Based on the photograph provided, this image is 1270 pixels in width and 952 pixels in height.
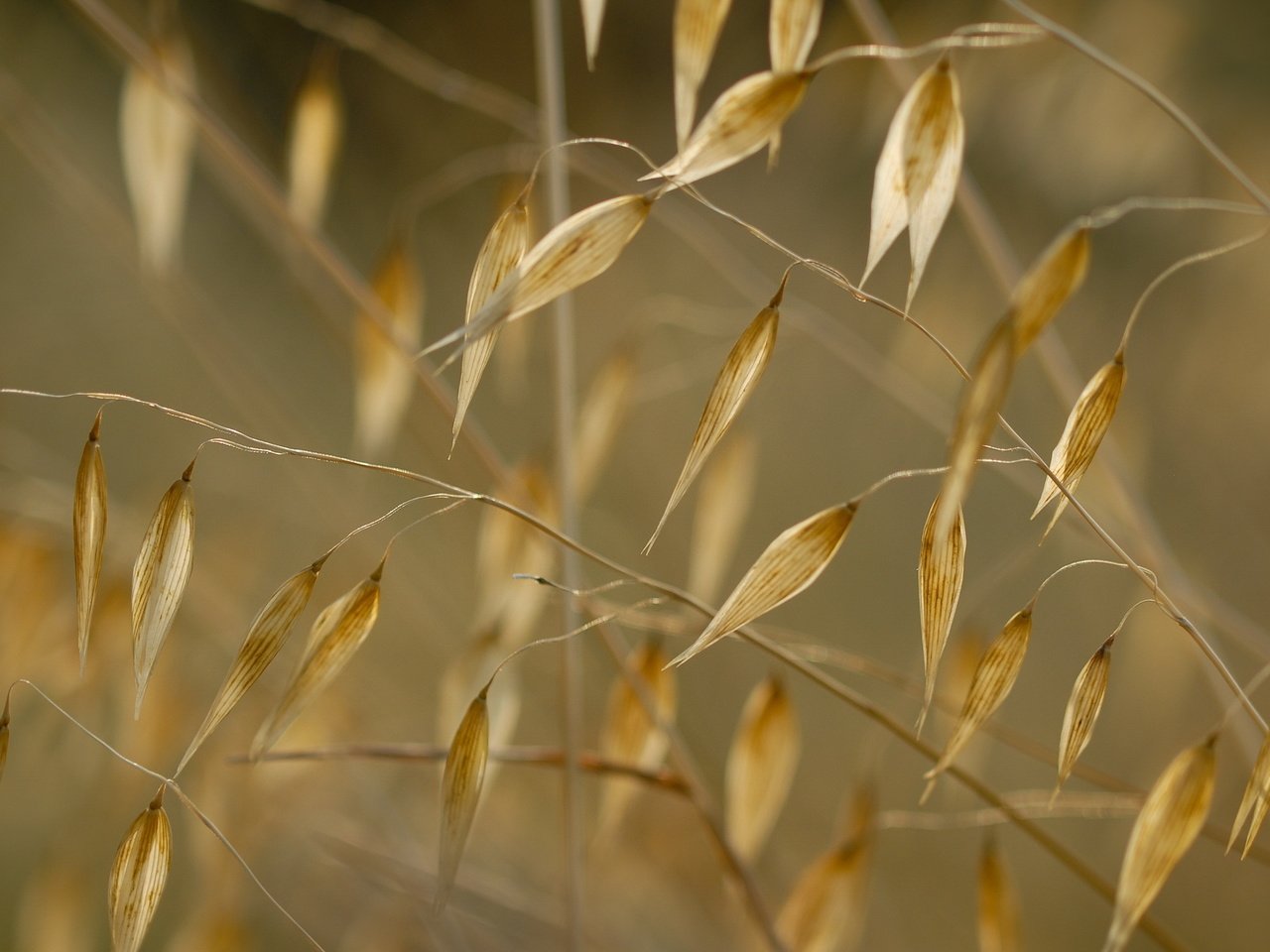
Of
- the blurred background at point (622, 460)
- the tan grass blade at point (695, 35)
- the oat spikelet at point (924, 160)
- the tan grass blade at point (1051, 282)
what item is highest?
the tan grass blade at point (695, 35)

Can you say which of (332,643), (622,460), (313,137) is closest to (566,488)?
(332,643)

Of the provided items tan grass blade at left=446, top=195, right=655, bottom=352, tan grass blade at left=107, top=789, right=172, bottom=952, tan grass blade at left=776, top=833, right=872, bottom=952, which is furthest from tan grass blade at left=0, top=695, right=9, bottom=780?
tan grass blade at left=776, top=833, right=872, bottom=952

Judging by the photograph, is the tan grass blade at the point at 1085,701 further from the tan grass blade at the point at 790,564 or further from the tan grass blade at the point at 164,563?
the tan grass blade at the point at 164,563

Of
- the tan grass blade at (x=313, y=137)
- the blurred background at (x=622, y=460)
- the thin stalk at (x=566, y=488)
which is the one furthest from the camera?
the blurred background at (x=622, y=460)

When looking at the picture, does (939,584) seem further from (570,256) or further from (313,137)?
(313,137)

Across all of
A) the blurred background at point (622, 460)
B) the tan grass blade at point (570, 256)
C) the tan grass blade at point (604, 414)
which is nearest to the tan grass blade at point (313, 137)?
the blurred background at point (622, 460)
